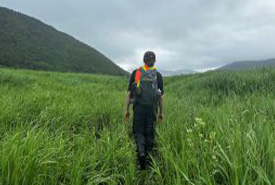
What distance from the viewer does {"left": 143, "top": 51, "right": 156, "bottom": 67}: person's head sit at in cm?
330

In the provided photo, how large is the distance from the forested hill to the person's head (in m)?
61.4

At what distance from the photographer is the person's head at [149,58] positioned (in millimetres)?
3299

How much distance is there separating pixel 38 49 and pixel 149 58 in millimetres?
82969

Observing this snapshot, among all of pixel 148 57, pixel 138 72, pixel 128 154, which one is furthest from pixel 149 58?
pixel 128 154

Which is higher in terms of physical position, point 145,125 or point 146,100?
point 146,100

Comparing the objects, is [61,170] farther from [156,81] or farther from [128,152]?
[156,81]

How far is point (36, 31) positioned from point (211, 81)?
99.3 meters

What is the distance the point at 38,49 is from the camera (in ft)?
240

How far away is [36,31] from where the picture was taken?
8712 centimetres

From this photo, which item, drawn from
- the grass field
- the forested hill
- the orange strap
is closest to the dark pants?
the grass field

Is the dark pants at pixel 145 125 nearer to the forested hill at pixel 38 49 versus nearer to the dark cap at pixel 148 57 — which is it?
the dark cap at pixel 148 57

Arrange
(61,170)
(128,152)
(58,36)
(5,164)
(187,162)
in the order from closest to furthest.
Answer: (5,164) < (187,162) < (61,170) < (128,152) < (58,36)

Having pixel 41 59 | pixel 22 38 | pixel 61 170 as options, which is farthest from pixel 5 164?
pixel 22 38

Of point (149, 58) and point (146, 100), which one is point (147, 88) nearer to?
point (146, 100)
